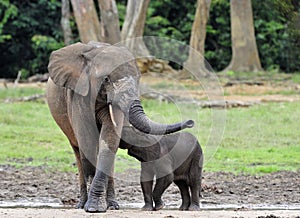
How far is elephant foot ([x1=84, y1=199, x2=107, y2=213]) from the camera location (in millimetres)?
8867

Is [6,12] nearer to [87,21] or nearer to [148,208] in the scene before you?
[87,21]

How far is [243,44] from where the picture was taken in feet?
103

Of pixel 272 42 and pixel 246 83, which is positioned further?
pixel 272 42

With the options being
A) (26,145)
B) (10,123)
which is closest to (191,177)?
(26,145)

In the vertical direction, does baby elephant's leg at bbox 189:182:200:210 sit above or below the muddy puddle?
above

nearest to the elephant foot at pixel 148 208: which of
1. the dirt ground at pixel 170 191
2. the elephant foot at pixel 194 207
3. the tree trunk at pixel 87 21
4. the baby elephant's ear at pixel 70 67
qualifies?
the dirt ground at pixel 170 191

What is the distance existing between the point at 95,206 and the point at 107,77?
1.32 metres

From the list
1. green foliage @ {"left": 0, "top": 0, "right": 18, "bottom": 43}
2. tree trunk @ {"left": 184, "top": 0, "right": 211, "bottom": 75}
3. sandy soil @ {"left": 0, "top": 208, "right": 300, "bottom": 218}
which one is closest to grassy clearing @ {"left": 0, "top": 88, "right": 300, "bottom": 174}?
sandy soil @ {"left": 0, "top": 208, "right": 300, "bottom": 218}

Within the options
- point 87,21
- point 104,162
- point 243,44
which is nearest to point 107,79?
point 104,162

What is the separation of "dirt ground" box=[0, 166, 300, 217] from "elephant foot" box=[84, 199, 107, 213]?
3.4 inches

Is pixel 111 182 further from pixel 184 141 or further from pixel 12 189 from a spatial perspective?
pixel 12 189

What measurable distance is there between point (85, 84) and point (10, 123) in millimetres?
10689

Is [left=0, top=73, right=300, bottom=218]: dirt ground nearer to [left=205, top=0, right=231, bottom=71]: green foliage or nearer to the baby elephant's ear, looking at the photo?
the baby elephant's ear

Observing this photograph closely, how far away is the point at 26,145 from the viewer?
55.4ft
